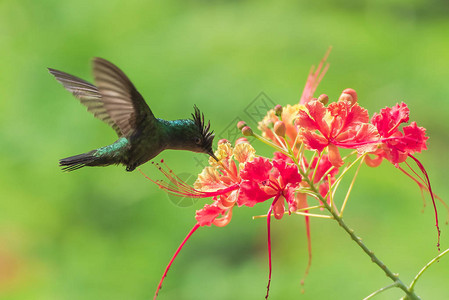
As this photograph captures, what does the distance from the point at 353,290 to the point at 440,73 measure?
2.92m

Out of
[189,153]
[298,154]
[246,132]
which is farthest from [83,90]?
[189,153]

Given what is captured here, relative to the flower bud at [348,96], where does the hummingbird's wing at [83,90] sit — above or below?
above

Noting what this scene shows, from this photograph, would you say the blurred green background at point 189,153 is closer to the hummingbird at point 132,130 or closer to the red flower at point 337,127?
the hummingbird at point 132,130

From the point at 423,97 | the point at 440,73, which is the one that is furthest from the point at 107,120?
the point at 440,73

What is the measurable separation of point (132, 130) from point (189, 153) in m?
3.43

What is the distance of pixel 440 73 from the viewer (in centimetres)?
586

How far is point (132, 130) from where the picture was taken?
1.54 m

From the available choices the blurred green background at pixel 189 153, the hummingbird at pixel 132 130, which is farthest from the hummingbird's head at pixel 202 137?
the blurred green background at pixel 189 153

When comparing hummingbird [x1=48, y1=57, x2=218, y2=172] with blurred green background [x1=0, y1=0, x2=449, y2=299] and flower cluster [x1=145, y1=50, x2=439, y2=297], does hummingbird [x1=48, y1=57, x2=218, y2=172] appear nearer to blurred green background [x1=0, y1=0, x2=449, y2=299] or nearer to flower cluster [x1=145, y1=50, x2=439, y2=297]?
flower cluster [x1=145, y1=50, x2=439, y2=297]

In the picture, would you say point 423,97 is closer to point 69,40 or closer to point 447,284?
point 447,284

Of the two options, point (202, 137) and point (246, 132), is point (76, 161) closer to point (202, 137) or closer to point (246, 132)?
point (202, 137)

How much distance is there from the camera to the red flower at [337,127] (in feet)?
4.05

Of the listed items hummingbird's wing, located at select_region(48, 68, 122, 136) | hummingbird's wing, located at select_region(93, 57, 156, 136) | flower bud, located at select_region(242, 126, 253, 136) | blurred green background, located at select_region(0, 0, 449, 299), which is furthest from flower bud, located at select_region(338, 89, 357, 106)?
blurred green background, located at select_region(0, 0, 449, 299)

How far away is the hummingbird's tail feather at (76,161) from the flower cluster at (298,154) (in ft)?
0.82
